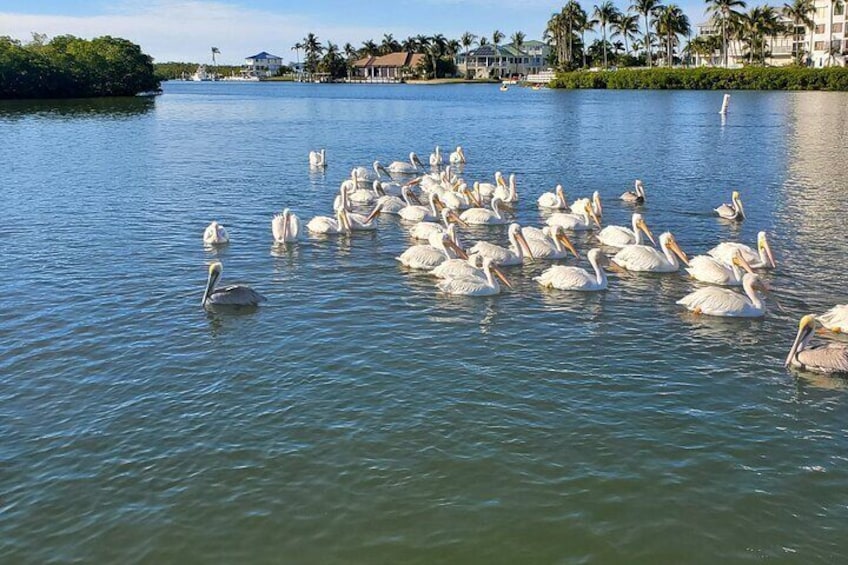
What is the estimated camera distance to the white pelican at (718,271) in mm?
16156

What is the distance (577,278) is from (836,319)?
4.52m

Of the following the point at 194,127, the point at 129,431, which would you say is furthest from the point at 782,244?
the point at 194,127

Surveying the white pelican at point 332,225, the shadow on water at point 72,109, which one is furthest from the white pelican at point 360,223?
the shadow on water at point 72,109

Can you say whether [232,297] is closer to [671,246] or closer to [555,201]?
[671,246]

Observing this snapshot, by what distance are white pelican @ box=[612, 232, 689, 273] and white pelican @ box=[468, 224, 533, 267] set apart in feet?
6.80

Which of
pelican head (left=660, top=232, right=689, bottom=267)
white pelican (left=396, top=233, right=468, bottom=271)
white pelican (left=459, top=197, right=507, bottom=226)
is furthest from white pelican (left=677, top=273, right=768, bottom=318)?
white pelican (left=459, top=197, right=507, bottom=226)

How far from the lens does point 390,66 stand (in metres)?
188

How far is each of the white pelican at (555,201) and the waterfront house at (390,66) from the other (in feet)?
545

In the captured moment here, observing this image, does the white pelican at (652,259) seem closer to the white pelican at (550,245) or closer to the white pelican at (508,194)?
the white pelican at (550,245)

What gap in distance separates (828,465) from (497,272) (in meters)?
7.67

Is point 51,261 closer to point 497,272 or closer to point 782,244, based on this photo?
point 497,272

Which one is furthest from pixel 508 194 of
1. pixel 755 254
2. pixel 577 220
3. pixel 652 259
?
pixel 755 254

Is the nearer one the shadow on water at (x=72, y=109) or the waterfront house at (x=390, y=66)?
the shadow on water at (x=72, y=109)

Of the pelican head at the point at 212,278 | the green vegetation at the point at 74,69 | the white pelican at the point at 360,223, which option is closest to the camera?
the pelican head at the point at 212,278
